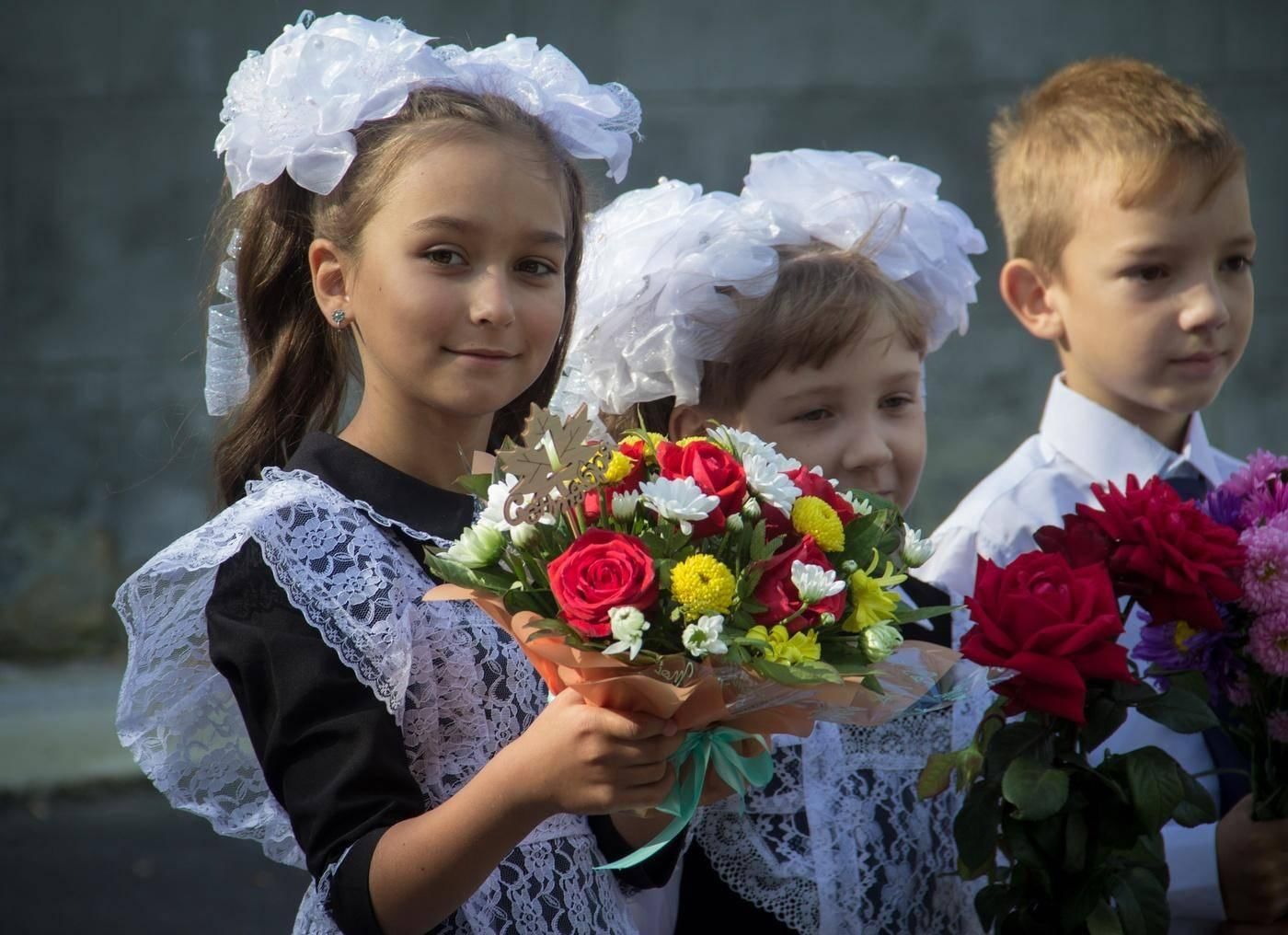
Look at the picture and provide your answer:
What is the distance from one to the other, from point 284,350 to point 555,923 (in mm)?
1010

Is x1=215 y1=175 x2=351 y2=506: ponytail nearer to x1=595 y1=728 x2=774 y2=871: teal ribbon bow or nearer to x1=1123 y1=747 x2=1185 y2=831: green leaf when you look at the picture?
x1=595 y1=728 x2=774 y2=871: teal ribbon bow

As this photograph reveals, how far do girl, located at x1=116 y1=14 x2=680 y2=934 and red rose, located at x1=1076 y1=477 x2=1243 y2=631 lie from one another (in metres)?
0.80

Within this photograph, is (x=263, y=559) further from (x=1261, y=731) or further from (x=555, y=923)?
(x=1261, y=731)

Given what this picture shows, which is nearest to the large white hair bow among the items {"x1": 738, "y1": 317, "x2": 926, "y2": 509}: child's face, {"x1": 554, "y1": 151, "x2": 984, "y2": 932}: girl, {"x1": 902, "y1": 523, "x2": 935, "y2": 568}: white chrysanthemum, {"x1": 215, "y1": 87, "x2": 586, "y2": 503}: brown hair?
{"x1": 554, "y1": 151, "x2": 984, "y2": 932}: girl

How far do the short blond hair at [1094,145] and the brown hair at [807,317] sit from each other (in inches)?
21.2

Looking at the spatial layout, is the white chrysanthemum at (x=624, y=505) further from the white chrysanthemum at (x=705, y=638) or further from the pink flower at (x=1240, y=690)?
the pink flower at (x=1240, y=690)

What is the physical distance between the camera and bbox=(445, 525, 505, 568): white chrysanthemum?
1.73 m

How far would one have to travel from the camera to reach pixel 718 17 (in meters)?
6.84

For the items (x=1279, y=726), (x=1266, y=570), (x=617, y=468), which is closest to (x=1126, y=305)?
(x=1266, y=570)

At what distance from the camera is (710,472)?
5.76 ft

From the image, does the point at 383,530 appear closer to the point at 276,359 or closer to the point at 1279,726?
the point at 276,359

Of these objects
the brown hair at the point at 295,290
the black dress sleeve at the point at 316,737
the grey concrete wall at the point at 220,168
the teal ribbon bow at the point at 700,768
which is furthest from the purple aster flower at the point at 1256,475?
the grey concrete wall at the point at 220,168

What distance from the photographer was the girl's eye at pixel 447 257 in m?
2.14

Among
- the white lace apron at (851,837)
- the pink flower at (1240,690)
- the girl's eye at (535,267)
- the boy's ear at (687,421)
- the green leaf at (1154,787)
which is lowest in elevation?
the white lace apron at (851,837)
